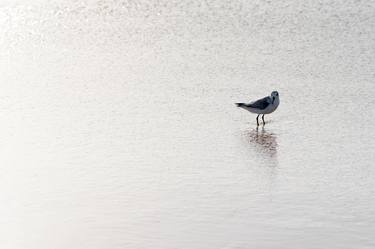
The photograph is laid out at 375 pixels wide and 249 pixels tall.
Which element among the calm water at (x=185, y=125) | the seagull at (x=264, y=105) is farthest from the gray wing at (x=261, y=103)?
the calm water at (x=185, y=125)

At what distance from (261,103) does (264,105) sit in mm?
94

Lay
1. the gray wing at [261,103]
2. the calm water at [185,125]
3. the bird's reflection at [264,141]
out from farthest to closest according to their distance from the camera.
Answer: the gray wing at [261,103], the bird's reflection at [264,141], the calm water at [185,125]

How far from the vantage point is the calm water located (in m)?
9.73

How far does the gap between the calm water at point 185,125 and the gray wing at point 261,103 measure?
33cm

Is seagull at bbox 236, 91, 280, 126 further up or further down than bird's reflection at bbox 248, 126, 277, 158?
further up

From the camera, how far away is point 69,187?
11.1 m

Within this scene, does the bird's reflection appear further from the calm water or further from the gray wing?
the gray wing

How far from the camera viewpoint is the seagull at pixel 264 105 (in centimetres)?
1424

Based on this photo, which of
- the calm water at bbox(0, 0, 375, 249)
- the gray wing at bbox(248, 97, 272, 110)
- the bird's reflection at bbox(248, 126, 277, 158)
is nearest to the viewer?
the calm water at bbox(0, 0, 375, 249)

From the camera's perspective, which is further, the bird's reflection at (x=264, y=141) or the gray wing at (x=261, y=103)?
the gray wing at (x=261, y=103)

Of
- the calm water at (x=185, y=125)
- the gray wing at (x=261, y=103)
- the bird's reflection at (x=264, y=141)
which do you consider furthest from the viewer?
the gray wing at (x=261, y=103)

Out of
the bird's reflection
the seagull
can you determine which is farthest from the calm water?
the seagull

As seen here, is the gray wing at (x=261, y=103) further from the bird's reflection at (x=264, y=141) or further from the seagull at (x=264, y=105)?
the bird's reflection at (x=264, y=141)

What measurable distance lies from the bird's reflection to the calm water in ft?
0.12
